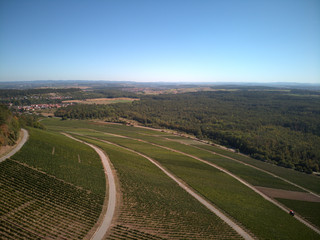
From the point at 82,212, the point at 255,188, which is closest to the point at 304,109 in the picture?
the point at 255,188

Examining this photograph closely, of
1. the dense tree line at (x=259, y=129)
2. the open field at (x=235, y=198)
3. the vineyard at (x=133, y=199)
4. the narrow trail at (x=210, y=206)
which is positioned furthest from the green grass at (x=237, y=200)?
the dense tree line at (x=259, y=129)

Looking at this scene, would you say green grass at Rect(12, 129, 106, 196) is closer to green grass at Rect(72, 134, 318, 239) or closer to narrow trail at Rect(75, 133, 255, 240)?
narrow trail at Rect(75, 133, 255, 240)

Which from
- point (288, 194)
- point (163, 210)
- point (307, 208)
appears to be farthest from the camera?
point (288, 194)

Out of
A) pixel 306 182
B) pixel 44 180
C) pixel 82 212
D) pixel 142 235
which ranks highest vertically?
pixel 44 180

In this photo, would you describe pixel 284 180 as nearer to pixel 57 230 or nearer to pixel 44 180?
pixel 57 230

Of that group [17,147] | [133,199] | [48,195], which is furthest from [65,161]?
[133,199]

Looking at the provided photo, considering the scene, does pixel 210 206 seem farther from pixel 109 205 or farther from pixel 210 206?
pixel 109 205

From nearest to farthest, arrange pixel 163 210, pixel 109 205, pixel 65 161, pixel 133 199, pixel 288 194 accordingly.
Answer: pixel 109 205 < pixel 163 210 < pixel 133 199 < pixel 65 161 < pixel 288 194
